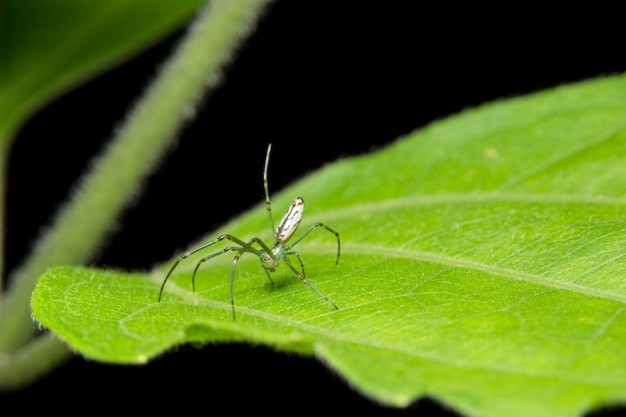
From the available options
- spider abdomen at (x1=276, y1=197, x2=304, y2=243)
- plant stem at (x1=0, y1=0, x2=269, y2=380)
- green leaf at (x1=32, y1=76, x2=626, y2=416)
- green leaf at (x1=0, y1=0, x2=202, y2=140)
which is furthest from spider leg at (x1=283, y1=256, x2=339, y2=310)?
green leaf at (x1=0, y1=0, x2=202, y2=140)

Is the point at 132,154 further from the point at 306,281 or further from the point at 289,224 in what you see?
the point at 306,281

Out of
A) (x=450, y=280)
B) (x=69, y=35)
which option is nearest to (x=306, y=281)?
(x=450, y=280)

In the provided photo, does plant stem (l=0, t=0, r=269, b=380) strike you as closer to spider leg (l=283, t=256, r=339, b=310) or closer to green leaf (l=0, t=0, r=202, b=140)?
green leaf (l=0, t=0, r=202, b=140)

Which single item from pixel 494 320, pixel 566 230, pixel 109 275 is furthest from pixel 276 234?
pixel 494 320

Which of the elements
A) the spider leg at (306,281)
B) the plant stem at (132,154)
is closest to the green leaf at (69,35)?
the plant stem at (132,154)

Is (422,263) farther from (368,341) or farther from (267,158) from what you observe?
(267,158)
